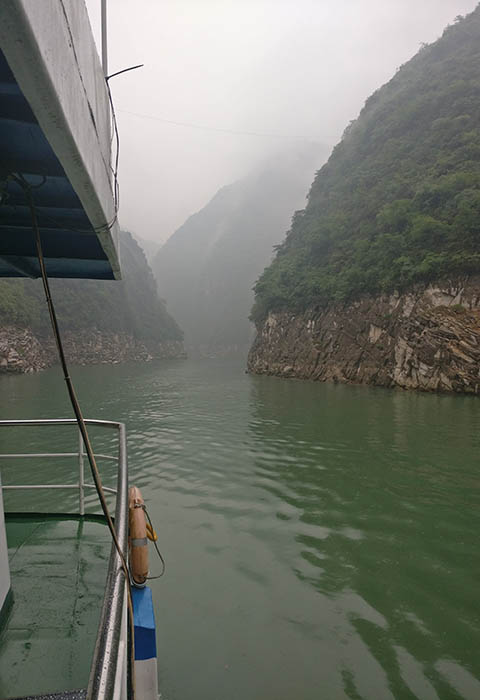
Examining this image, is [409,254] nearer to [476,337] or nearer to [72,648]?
[476,337]

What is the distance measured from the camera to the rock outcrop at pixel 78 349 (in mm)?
43900

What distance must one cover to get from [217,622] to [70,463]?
23.7 ft

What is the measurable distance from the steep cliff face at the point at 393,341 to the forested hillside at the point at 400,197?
1.40 meters

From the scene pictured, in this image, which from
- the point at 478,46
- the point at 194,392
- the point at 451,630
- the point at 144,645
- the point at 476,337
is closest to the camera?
the point at 144,645

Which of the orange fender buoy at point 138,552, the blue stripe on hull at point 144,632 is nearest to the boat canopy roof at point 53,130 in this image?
the orange fender buoy at point 138,552

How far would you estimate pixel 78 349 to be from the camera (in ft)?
229

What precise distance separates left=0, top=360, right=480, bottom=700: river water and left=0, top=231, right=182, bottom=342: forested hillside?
160 feet

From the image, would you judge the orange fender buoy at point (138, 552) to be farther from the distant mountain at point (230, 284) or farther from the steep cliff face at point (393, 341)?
the distant mountain at point (230, 284)

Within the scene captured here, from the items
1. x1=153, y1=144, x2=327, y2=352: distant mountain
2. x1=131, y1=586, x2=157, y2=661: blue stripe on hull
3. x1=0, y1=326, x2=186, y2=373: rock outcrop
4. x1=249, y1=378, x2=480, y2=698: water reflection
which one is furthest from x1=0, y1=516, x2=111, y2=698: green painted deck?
x1=153, y1=144, x2=327, y2=352: distant mountain

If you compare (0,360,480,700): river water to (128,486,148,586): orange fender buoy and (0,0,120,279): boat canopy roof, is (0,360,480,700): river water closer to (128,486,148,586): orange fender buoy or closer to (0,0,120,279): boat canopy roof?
(128,486,148,586): orange fender buoy

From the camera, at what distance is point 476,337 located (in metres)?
23.2

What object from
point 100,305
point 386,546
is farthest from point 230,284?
point 386,546

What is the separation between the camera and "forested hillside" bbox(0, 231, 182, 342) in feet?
183

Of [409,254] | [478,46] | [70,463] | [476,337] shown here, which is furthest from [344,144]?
[70,463]
